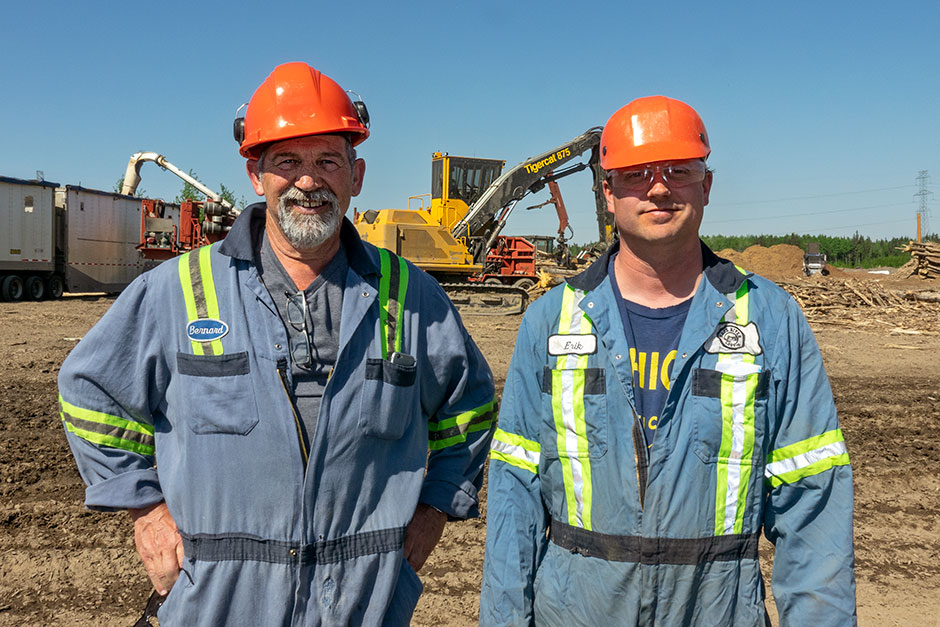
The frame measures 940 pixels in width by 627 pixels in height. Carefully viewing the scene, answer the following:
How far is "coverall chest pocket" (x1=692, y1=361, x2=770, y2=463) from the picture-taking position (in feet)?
7.36

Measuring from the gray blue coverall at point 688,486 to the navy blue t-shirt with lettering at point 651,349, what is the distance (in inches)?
Answer: 1.4

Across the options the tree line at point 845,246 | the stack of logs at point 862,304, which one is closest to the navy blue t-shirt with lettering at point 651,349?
the stack of logs at point 862,304

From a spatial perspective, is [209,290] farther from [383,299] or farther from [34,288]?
[34,288]

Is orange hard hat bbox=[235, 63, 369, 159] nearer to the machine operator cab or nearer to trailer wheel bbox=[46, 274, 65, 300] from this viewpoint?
the machine operator cab

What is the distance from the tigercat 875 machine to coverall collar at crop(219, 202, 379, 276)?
15686mm

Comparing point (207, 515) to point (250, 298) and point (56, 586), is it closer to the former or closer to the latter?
point (250, 298)

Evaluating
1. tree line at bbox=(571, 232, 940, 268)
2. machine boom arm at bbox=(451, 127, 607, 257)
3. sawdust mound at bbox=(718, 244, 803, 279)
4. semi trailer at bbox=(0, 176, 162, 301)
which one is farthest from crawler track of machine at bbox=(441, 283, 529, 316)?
tree line at bbox=(571, 232, 940, 268)

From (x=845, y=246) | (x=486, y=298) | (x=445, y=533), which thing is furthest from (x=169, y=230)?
(x=845, y=246)

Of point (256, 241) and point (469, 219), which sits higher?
point (469, 219)

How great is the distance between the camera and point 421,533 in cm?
251

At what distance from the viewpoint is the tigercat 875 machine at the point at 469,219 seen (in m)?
19.0

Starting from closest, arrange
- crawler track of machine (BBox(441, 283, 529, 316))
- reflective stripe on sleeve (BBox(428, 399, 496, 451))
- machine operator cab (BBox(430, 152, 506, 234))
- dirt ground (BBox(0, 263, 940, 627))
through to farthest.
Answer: reflective stripe on sleeve (BBox(428, 399, 496, 451))
dirt ground (BBox(0, 263, 940, 627))
crawler track of machine (BBox(441, 283, 529, 316))
machine operator cab (BBox(430, 152, 506, 234))

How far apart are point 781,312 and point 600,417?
2.16ft

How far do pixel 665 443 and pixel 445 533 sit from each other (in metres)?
3.38
